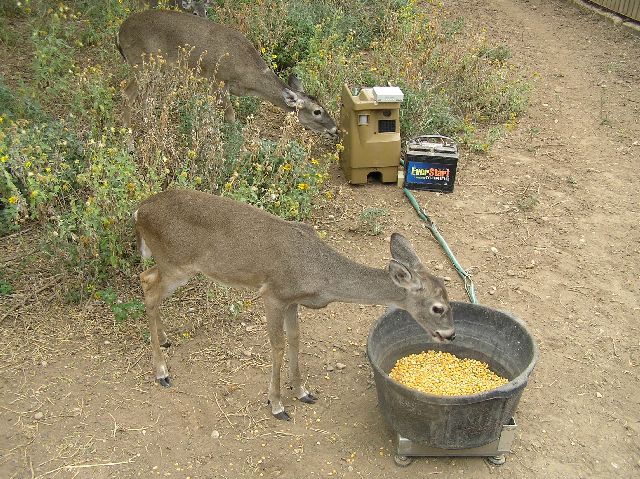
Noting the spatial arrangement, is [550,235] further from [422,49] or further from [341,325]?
[422,49]

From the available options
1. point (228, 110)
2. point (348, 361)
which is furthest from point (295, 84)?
point (348, 361)

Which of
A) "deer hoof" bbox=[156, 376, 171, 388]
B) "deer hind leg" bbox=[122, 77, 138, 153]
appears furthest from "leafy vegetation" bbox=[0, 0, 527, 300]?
"deer hoof" bbox=[156, 376, 171, 388]

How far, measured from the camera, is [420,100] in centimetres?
863

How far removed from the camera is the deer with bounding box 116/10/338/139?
8.26 meters

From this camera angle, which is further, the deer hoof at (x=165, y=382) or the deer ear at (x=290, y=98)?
the deer ear at (x=290, y=98)

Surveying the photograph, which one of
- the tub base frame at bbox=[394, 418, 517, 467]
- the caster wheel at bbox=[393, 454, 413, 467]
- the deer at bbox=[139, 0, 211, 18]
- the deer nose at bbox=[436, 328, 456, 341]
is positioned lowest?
the caster wheel at bbox=[393, 454, 413, 467]

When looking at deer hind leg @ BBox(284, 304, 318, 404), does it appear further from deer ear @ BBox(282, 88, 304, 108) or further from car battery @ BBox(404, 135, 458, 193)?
deer ear @ BBox(282, 88, 304, 108)

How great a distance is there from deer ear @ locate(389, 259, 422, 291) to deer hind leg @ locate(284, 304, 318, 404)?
0.79 m

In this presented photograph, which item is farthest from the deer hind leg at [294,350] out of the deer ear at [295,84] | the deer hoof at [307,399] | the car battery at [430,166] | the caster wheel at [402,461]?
the deer ear at [295,84]

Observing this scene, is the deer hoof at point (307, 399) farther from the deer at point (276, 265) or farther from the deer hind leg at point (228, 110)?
the deer hind leg at point (228, 110)

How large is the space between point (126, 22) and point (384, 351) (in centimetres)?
531

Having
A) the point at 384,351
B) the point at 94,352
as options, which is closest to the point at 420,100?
the point at 384,351

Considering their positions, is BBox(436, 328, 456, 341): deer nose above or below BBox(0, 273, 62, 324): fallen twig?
above

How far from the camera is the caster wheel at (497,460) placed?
4.73 meters
